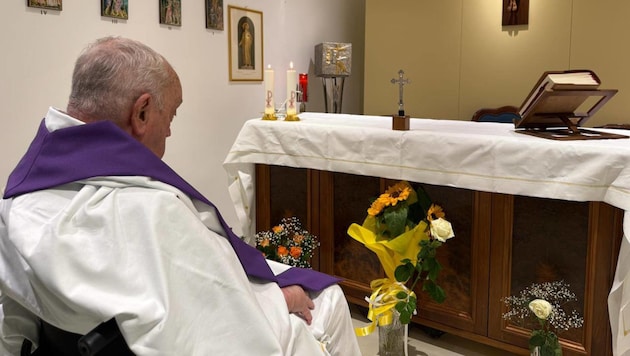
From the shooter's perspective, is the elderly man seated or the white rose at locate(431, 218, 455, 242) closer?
the elderly man seated

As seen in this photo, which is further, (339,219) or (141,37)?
Result: (141,37)

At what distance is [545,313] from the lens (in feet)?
7.33

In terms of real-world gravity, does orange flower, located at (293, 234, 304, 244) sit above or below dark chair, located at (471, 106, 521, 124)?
below

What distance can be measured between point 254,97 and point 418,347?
2627 millimetres

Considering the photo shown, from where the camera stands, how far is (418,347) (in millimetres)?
2844

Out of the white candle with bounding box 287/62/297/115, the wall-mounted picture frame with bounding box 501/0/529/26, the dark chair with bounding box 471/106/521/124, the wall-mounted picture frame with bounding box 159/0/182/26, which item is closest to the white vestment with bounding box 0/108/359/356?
the white candle with bounding box 287/62/297/115

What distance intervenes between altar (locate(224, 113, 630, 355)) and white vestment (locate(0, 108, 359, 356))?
1.43 metres

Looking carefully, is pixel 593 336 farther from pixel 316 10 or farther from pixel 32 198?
pixel 316 10

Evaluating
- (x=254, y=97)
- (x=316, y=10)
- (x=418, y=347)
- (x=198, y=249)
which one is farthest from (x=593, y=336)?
(x=316, y=10)

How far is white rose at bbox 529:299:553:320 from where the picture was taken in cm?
224

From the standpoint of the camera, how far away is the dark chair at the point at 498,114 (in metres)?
4.86

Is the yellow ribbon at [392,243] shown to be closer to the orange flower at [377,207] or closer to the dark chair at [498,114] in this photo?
the orange flower at [377,207]

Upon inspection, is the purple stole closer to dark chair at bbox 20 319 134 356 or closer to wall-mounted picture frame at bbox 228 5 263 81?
dark chair at bbox 20 319 134 356

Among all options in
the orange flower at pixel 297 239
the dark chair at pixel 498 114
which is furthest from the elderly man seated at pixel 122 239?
the dark chair at pixel 498 114
